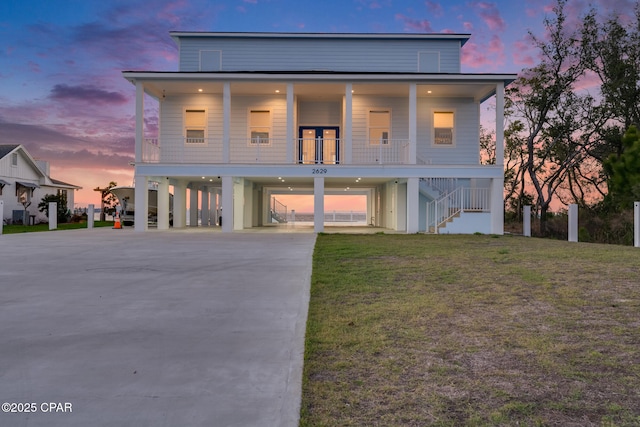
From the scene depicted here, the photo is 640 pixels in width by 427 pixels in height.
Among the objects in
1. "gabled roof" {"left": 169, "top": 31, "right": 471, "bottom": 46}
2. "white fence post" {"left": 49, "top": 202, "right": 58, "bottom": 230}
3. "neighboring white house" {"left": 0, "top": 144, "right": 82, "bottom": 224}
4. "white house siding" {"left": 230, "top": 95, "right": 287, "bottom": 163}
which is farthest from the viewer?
"neighboring white house" {"left": 0, "top": 144, "right": 82, "bottom": 224}

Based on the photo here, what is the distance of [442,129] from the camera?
22.6 meters

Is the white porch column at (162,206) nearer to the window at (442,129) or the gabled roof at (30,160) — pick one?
the window at (442,129)

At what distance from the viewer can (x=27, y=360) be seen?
389 centimetres

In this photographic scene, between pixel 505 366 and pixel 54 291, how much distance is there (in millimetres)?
6041

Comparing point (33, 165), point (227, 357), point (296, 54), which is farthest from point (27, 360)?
point (33, 165)

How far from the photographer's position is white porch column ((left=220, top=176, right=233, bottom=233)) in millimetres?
19359

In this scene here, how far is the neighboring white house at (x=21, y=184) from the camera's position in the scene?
3241 cm

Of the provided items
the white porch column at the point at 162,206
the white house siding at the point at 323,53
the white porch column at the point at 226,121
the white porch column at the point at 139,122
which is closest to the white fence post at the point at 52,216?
the white porch column at the point at 162,206

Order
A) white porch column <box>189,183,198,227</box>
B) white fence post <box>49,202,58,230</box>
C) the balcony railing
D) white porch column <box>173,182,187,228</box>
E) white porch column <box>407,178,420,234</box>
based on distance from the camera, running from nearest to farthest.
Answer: white porch column <box>407,178,420,234</box>, white fence post <box>49,202,58,230</box>, the balcony railing, white porch column <box>173,182,187,228</box>, white porch column <box>189,183,198,227</box>

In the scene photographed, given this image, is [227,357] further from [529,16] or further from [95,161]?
[95,161]

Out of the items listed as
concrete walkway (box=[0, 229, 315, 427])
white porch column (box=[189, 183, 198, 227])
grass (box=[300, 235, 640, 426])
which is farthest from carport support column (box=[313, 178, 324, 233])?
grass (box=[300, 235, 640, 426])

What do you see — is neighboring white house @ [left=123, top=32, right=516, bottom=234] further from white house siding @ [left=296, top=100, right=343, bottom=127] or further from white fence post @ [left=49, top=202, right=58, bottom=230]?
white fence post @ [left=49, top=202, right=58, bottom=230]

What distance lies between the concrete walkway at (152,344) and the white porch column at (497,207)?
1296cm

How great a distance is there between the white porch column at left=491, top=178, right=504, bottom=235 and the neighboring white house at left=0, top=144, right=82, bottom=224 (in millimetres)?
29511
